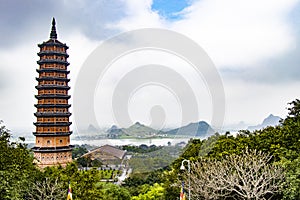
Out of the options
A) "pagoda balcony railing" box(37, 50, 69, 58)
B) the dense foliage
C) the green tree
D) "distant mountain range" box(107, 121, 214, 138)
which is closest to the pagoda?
"pagoda balcony railing" box(37, 50, 69, 58)

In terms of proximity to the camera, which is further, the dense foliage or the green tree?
the dense foliage

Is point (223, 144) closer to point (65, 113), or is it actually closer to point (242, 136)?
point (242, 136)

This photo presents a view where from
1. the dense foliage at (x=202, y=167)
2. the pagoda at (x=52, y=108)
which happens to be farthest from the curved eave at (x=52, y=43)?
the dense foliage at (x=202, y=167)

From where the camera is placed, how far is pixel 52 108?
34.9m

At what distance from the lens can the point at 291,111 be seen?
21609 mm

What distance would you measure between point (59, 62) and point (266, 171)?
77.2 ft

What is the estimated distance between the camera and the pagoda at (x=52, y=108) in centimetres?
3462

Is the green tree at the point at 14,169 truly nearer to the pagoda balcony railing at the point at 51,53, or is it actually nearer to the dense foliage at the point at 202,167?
the dense foliage at the point at 202,167

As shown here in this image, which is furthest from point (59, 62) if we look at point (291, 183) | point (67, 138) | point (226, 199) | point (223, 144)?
point (291, 183)

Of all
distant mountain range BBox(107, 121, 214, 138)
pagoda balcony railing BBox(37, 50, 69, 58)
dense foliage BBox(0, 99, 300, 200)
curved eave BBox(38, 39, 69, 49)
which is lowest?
dense foliage BBox(0, 99, 300, 200)

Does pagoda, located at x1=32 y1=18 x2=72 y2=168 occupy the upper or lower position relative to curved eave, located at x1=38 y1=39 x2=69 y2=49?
lower

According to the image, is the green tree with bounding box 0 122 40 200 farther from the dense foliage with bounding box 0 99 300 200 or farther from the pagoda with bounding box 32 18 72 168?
the pagoda with bounding box 32 18 72 168

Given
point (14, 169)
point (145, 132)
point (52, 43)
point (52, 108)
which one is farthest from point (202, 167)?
point (52, 43)

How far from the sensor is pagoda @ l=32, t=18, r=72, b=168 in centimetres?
3462
